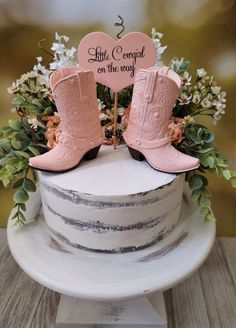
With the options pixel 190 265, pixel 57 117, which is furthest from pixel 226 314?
pixel 57 117

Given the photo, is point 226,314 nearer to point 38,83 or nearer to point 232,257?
point 232,257

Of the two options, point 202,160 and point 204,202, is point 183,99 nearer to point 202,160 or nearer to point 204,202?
point 202,160

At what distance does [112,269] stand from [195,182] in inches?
13.0

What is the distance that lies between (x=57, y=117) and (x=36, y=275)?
0.43 m

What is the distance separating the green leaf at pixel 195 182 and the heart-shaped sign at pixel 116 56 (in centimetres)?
32

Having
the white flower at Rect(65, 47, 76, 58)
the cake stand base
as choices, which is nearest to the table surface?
the cake stand base

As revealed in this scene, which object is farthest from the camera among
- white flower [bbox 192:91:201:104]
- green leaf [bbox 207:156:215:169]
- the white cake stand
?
white flower [bbox 192:91:201:104]

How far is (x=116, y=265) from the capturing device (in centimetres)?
93

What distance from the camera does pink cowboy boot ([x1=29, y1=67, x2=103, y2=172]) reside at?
889mm

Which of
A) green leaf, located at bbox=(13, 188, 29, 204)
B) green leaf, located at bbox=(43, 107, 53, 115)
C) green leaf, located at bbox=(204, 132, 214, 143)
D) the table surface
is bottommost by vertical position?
the table surface

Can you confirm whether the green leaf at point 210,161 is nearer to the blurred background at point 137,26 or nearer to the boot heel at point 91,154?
the boot heel at point 91,154

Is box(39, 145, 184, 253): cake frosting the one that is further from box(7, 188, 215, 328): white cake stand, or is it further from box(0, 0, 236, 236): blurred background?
box(0, 0, 236, 236): blurred background

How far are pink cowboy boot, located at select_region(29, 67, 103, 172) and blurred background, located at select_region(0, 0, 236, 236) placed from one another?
441mm

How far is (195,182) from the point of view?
3.37 feet
